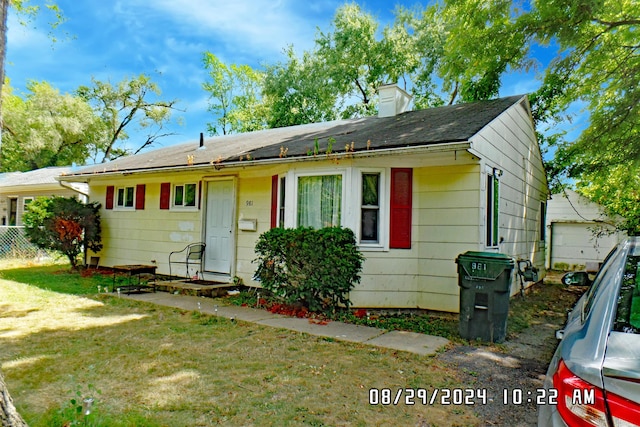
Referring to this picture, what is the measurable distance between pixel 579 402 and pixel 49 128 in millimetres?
33486

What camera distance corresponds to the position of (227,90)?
32.7 metres

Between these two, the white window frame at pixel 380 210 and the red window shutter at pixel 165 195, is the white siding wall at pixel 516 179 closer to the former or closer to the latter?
the white window frame at pixel 380 210

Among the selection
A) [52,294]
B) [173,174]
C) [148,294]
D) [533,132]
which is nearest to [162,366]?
[148,294]

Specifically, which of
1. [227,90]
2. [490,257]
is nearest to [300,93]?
[227,90]

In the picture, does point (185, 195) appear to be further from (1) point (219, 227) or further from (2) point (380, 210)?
(2) point (380, 210)

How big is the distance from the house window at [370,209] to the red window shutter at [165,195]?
6.01 m

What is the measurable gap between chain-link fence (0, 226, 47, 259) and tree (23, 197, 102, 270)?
4373 mm

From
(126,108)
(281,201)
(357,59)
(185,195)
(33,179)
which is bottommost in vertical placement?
(281,201)

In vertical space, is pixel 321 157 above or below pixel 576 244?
above

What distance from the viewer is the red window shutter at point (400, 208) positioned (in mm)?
7098

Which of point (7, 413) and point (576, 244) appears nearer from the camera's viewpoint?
point (7, 413)

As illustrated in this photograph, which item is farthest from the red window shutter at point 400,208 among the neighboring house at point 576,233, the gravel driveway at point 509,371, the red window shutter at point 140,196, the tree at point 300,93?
the tree at point 300,93

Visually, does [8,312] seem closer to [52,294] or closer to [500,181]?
[52,294]

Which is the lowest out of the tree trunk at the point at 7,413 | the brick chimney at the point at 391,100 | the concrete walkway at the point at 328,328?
the concrete walkway at the point at 328,328
